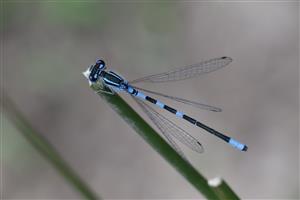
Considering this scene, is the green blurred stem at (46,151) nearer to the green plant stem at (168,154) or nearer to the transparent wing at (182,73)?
the green plant stem at (168,154)

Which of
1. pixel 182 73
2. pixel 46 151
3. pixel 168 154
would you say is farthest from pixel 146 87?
pixel 168 154

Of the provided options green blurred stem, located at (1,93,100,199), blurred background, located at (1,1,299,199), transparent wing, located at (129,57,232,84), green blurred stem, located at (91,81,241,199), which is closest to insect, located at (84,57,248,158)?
transparent wing, located at (129,57,232,84)

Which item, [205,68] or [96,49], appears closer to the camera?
[205,68]

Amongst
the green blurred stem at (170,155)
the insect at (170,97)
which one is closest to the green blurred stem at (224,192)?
the green blurred stem at (170,155)

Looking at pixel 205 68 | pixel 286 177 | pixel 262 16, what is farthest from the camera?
pixel 262 16

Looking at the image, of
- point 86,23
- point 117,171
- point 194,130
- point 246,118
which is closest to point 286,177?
point 246,118

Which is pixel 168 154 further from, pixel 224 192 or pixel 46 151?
pixel 46 151

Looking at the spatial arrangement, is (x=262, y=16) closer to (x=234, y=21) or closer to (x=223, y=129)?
(x=234, y=21)

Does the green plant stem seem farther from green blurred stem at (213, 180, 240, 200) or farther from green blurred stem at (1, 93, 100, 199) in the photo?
green blurred stem at (1, 93, 100, 199)

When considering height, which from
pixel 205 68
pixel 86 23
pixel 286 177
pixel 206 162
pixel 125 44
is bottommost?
pixel 286 177
